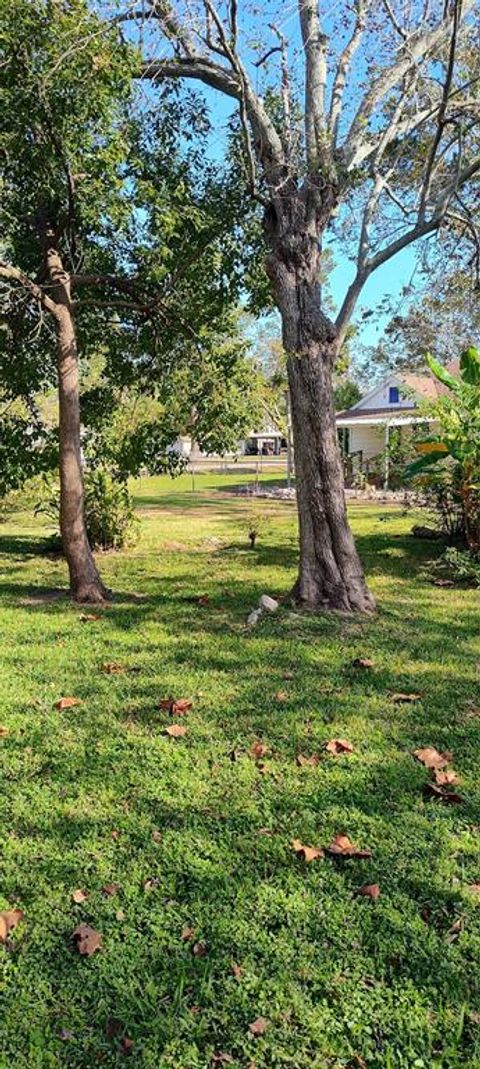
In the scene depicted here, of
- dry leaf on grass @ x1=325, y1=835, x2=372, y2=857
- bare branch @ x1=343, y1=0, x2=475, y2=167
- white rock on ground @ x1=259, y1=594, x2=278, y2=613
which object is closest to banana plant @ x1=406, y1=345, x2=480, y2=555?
bare branch @ x1=343, y1=0, x2=475, y2=167

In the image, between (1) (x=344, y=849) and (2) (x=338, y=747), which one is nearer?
(1) (x=344, y=849)

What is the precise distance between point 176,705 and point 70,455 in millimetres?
3606

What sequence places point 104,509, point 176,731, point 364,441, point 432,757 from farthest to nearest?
point 364,441 → point 104,509 → point 176,731 → point 432,757

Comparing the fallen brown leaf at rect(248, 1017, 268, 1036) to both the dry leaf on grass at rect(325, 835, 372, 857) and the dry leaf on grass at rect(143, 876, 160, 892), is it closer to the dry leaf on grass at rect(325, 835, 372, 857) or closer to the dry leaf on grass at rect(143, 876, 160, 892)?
the dry leaf on grass at rect(143, 876, 160, 892)

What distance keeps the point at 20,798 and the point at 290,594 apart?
4.05m

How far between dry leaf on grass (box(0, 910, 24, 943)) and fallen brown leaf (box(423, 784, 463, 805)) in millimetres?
1772

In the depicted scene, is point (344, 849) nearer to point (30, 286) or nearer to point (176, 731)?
point (176, 731)

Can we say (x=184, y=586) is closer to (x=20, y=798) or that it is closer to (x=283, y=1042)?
(x=20, y=798)

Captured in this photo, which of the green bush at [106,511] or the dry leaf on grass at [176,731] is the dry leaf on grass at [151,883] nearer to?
the dry leaf on grass at [176,731]

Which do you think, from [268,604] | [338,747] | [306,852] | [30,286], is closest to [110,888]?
[306,852]

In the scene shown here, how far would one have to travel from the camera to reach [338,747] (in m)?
3.66

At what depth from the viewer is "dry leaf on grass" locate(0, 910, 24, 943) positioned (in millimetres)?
2346

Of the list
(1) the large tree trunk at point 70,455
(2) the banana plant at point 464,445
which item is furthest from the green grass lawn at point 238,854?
(2) the banana plant at point 464,445

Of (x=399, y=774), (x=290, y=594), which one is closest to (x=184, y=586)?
(x=290, y=594)
